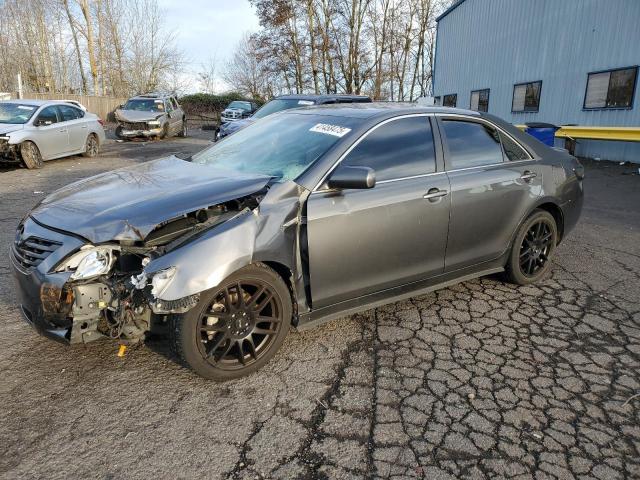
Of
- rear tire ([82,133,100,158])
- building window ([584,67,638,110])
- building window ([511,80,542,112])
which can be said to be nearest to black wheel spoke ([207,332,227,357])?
rear tire ([82,133,100,158])

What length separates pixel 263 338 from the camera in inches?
121

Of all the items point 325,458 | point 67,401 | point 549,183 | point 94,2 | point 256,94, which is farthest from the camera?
point 256,94

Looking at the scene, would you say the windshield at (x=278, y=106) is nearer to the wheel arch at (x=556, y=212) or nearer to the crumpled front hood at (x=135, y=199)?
the wheel arch at (x=556, y=212)

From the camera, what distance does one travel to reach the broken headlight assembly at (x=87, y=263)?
264cm

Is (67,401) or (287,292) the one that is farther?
(287,292)

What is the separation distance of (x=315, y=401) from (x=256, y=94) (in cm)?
4682

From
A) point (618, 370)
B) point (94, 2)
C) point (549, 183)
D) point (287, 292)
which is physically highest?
point (94, 2)

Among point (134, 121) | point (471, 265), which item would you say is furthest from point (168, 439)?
point (134, 121)

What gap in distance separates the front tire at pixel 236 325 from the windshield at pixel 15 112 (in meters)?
10.8

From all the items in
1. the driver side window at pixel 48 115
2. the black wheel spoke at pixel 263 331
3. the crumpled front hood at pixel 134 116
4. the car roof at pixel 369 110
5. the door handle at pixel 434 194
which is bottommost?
the black wheel spoke at pixel 263 331

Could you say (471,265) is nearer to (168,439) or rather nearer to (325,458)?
(325,458)

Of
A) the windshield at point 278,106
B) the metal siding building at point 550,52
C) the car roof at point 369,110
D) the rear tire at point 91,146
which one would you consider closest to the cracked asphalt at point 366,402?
the car roof at point 369,110

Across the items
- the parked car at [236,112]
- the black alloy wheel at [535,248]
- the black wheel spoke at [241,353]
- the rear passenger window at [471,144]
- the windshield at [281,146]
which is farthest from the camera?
the parked car at [236,112]

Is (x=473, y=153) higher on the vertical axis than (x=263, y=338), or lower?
higher
